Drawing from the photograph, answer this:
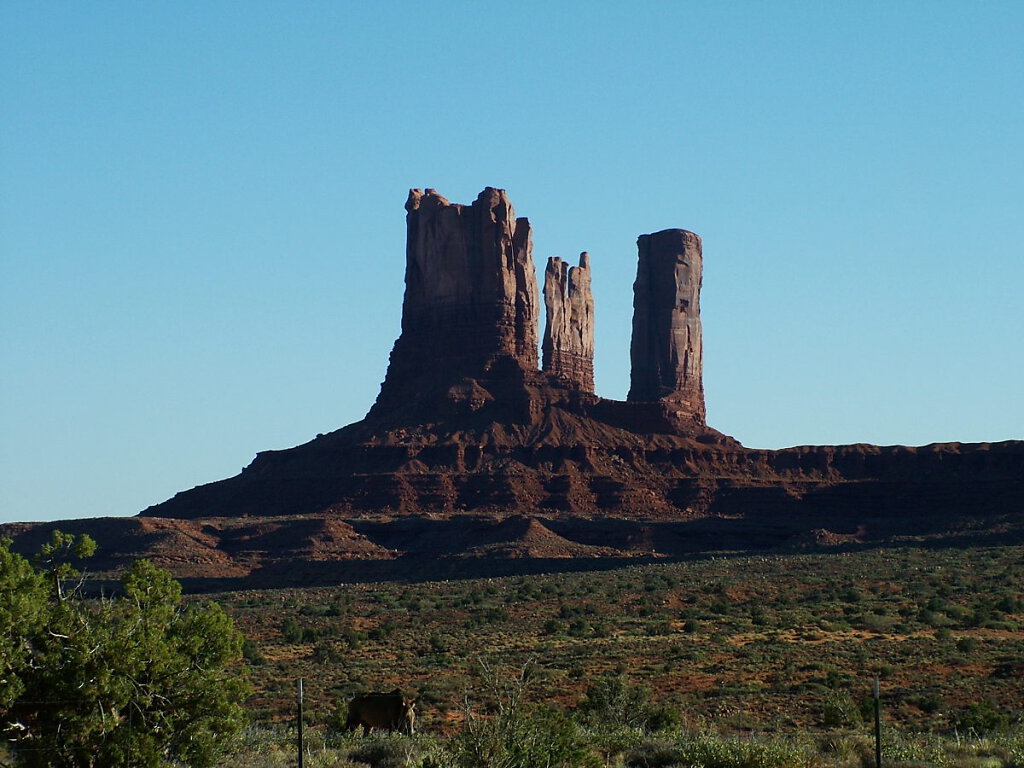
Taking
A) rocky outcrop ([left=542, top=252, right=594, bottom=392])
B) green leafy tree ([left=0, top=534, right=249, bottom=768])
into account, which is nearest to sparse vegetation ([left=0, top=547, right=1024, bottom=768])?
green leafy tree ([left=0, top=534, right=249, bottom=768])

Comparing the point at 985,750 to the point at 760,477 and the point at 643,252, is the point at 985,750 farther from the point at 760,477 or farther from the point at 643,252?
the point at 643,252

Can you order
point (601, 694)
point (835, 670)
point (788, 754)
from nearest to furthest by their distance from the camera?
point (788, 754), point (601, 694), point (835, 670)

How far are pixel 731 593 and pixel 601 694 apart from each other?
109 ft

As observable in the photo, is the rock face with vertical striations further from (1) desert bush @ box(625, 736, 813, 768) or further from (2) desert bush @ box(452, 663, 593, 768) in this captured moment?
(2) desert bush @ box(452, 663, 593, 768)

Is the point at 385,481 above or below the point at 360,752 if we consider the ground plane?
above

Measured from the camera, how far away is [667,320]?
14912cm

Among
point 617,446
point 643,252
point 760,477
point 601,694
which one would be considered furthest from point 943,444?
point 601,694

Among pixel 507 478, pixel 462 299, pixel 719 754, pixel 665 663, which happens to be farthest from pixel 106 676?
pixel 462 299

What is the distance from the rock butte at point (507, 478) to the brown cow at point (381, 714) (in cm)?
6324

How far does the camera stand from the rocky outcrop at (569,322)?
138375 millimetres

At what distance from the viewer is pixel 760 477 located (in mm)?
119625

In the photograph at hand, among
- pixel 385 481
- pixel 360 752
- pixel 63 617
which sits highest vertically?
pixel 385 481

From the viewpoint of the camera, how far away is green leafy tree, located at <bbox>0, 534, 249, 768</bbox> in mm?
20453

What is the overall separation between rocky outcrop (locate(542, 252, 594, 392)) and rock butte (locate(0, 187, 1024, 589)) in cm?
18
